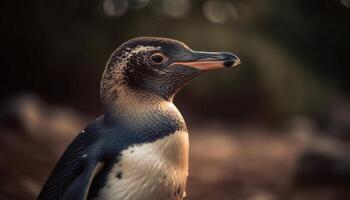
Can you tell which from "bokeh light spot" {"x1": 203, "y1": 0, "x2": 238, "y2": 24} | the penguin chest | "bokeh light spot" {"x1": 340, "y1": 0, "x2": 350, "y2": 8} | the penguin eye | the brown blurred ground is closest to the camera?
the penguin chest

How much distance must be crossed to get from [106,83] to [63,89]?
176 inches

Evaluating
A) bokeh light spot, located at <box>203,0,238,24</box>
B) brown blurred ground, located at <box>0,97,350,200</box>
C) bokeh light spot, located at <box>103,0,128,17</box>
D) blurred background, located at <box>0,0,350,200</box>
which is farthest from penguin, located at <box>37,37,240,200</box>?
bokeh light spot, located at <box>203,0,238,24</box>

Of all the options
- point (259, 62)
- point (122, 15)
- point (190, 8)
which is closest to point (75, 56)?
point (122, 15)

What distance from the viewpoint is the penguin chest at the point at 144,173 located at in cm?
182

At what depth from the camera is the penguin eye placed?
1.94 metres

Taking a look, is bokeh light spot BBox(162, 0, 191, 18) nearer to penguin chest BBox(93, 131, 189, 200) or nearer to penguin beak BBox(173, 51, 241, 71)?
penguin beak BBox(173, 51, 241, 71)

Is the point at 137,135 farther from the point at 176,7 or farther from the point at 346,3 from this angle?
the point at 346,3

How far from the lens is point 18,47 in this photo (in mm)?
5301

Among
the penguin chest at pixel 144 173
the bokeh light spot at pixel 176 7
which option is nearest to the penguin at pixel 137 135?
the penguin chest at pixel 144 173

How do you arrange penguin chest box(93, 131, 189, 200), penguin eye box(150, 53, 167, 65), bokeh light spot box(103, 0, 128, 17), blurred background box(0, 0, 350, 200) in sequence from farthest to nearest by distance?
bokeh light spot box(103, 0, 128, 17), blurred background box(0, 0, 350, 200), penguin eye box(150, 53, 167, 65), penguin chest box(93, 131, 189, 200)

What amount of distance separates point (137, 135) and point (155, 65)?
9.1 inches

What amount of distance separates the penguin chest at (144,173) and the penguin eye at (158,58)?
0.78 feet

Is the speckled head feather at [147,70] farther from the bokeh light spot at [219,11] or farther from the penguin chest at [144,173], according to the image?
the bokeh light spot at [219,11]

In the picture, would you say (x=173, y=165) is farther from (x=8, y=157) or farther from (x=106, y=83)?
(x=8, y=157)
